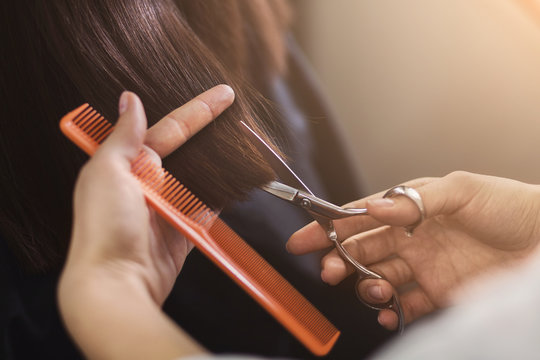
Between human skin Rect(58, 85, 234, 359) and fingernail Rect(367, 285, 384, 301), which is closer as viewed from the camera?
human skin Rect(58, 85, 234, 359)

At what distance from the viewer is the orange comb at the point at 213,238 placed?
1.46 ft

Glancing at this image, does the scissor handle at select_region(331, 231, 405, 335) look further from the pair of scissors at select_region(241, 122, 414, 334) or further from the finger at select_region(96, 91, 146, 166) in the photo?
the finger at select_region(96, 91, 146, 166)

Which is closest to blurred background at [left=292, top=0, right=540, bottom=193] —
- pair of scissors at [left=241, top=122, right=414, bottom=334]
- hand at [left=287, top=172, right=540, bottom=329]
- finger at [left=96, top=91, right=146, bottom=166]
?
hand at [left=287, top=172, right=540, bottom=329]

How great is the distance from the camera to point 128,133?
0.42 m

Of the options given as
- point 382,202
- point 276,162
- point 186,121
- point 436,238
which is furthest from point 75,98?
point 436,238

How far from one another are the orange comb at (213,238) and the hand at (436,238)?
0.28ft

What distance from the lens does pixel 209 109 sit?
512mm

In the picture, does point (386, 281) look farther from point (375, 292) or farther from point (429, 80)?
point (429, 80)

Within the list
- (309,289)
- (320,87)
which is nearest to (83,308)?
(309,289)

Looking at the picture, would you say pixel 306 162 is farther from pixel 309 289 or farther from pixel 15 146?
pixel 15 146

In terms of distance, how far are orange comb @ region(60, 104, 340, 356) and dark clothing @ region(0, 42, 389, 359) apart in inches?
2.8

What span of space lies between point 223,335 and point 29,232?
26cm

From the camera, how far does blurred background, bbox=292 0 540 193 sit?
678mm

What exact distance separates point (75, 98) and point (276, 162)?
9.6 inches
